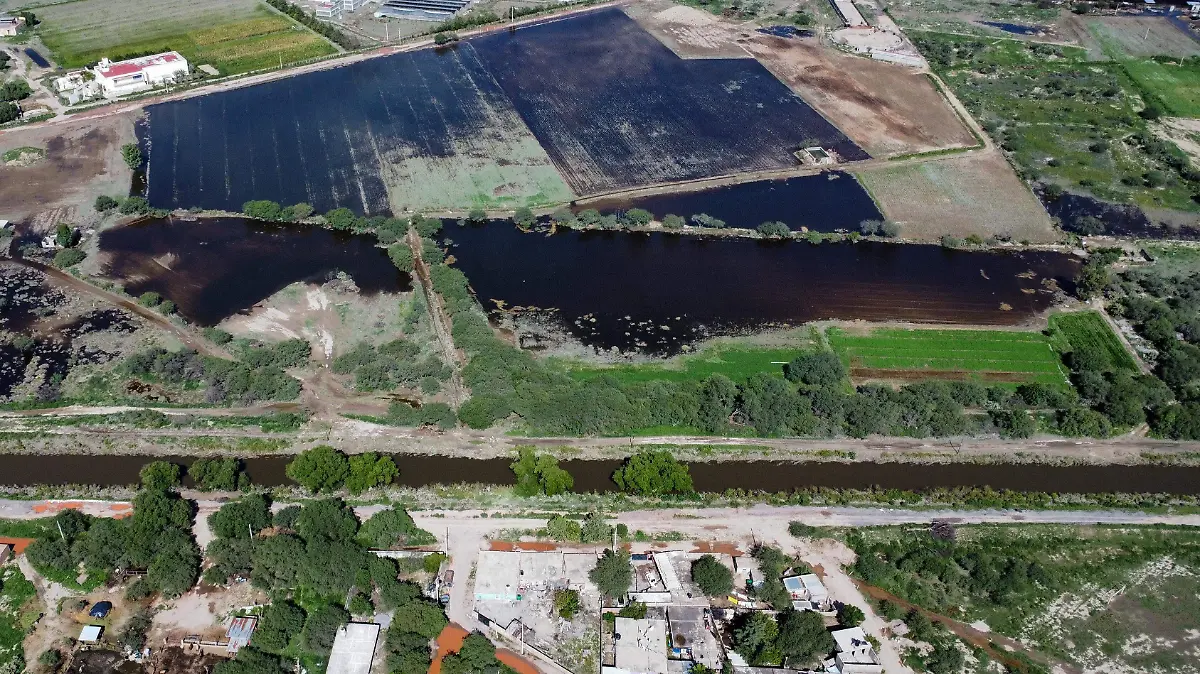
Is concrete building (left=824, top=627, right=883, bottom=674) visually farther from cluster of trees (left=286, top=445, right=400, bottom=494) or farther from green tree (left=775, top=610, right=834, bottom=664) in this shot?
cluster of trees (left=286, top=445, right=400, bottom=494)

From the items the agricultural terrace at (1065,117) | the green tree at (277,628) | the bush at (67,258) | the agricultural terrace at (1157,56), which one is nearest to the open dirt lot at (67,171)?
the bush at (67,258)

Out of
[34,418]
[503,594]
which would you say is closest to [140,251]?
[34,418]

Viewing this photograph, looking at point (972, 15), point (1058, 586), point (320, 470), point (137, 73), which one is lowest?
point (1058, 586)

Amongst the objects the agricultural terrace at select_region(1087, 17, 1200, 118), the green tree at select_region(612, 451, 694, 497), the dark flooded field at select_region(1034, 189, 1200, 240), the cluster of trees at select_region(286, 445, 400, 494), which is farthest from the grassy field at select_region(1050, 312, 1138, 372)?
the cluster of trees at select_region(286, 445, 400, 494)

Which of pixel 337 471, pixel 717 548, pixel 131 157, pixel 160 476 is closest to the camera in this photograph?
pixel 717 548

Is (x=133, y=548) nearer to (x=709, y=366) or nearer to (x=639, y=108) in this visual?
(x=709, y=366)

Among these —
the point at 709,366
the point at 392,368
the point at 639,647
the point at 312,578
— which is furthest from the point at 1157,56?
the point at 312,578
